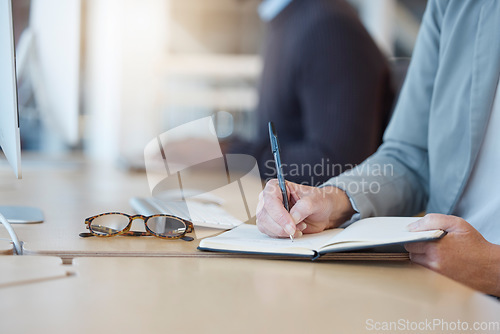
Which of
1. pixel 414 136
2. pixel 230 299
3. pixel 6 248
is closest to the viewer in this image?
pixel 230 299

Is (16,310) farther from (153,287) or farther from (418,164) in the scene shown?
(418,164)

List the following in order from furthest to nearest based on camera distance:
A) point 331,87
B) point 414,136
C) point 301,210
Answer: point 331,87, point 414,136, point 301,210

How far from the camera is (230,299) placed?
47cm

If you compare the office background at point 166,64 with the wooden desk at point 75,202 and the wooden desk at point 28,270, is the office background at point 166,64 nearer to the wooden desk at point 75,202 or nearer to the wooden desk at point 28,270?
the wooden desk at point 75,202

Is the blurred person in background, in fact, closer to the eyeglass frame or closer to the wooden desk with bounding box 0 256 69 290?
the eyeglass frame

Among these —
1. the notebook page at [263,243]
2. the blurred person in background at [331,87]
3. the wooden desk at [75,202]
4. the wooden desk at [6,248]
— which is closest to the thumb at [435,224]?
the notebook page at [263,243]

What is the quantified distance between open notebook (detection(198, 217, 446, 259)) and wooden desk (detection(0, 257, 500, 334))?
3cm

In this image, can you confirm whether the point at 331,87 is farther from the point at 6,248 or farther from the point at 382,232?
the point at 6,248

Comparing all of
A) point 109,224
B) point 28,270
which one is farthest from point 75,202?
point 28,270

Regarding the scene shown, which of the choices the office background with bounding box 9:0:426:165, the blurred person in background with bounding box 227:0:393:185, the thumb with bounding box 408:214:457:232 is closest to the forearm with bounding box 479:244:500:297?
the thumb with bounding box 408:214:457:232

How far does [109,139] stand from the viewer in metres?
3.49

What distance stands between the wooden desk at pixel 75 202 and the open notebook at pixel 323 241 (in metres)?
0.04

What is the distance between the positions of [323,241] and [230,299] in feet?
0.82

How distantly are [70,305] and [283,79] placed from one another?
146cm
